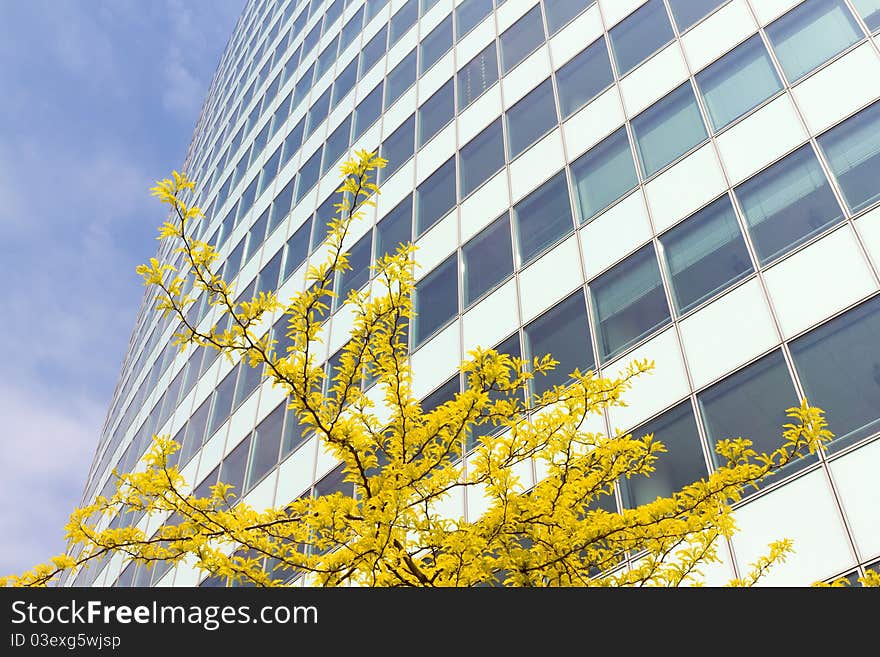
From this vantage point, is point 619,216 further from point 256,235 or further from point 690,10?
point 256,235

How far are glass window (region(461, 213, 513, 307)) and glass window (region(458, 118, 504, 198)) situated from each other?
2.03 m

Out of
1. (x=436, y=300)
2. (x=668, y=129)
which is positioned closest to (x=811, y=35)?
(x=668, y=129)

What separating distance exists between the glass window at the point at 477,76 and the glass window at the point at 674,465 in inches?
522

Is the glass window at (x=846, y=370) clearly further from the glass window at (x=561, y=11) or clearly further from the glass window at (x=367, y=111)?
the glass window at (x=367, y=111)

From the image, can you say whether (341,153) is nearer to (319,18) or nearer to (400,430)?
(319,18)

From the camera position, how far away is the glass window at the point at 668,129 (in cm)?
1528

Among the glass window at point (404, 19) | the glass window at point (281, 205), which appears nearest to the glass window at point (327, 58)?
the glass window at point (404, 19)

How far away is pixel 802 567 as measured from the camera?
9.51m

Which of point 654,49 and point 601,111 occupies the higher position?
point 654,49

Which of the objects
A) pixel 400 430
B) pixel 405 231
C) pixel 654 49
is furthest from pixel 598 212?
pixel 400 430

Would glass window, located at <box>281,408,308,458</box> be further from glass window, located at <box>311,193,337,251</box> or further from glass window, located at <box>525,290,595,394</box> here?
glass window, located at <box>525,290,595,394</box>

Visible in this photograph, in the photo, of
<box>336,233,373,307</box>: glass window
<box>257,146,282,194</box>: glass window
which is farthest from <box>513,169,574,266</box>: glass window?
<box>257,146,282,194</box>: glass window

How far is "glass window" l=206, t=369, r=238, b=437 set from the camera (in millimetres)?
23422

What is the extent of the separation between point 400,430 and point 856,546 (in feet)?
20.6
